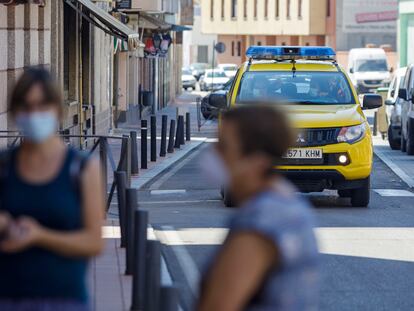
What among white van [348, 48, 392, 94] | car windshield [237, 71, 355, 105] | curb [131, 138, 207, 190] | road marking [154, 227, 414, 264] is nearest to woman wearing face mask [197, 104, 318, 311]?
road marking [154, 227, 414, 264]

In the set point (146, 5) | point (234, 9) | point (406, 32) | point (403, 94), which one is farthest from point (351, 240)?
point (234, 9)

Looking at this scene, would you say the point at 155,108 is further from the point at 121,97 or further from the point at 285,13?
the point at 285,13

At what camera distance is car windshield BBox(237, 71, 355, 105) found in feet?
56.7

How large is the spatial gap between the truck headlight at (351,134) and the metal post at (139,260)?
735 centimetres

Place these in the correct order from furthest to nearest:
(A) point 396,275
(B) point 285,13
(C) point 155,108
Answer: (B) point 285,13 < (C) point 155,108 < (A) point 396,275

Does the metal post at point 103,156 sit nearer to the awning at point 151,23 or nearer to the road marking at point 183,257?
the road marking at point 183,257

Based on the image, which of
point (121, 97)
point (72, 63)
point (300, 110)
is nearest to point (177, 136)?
point (72, 63)

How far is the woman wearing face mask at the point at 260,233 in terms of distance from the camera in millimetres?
4172

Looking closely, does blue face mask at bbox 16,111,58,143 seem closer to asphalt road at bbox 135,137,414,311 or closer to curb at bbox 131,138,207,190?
asphalt road at bbox 135,137,414,311

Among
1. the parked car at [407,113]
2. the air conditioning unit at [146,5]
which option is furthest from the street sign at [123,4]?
the parked car at [407,113]

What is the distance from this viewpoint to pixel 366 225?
14.9 m

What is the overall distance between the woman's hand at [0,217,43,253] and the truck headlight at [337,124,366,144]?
37.8 ft

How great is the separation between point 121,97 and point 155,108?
927 cm

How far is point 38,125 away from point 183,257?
7.40 metres
